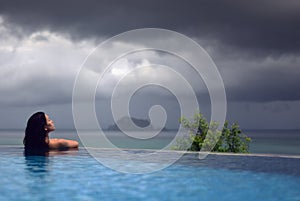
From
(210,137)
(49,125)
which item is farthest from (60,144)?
(210,137)

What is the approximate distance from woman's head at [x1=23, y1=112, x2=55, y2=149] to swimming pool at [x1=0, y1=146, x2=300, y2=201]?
1.74 metres

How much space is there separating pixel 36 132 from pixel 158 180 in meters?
7.51

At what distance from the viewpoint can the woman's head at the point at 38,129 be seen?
1462 centimetres

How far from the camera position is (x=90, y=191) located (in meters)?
7.46

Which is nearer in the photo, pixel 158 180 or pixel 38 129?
pixel 158 180

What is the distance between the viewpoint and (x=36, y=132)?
1471cm

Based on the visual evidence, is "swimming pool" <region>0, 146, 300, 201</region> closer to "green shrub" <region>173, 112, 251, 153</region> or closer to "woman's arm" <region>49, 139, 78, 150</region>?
"woman's arm" <region>49, 139, 78, 150</region>

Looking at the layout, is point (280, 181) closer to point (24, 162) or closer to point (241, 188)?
point (241, 188)

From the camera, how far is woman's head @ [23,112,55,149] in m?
14.6

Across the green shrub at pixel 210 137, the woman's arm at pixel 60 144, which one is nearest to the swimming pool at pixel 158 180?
the woman's arm at pixel 60 144

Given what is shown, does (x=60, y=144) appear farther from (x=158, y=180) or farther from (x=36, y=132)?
(x=158, y=180)

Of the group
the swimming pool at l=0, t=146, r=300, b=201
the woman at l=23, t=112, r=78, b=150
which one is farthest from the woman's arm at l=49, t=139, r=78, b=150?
the swimming pool at l=0, t=146, r=300, b=201

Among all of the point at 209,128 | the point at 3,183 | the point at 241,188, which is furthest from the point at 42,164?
the point at 209,128

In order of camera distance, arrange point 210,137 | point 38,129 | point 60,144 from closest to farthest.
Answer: point 38,129, point 60,144, point 210,137
